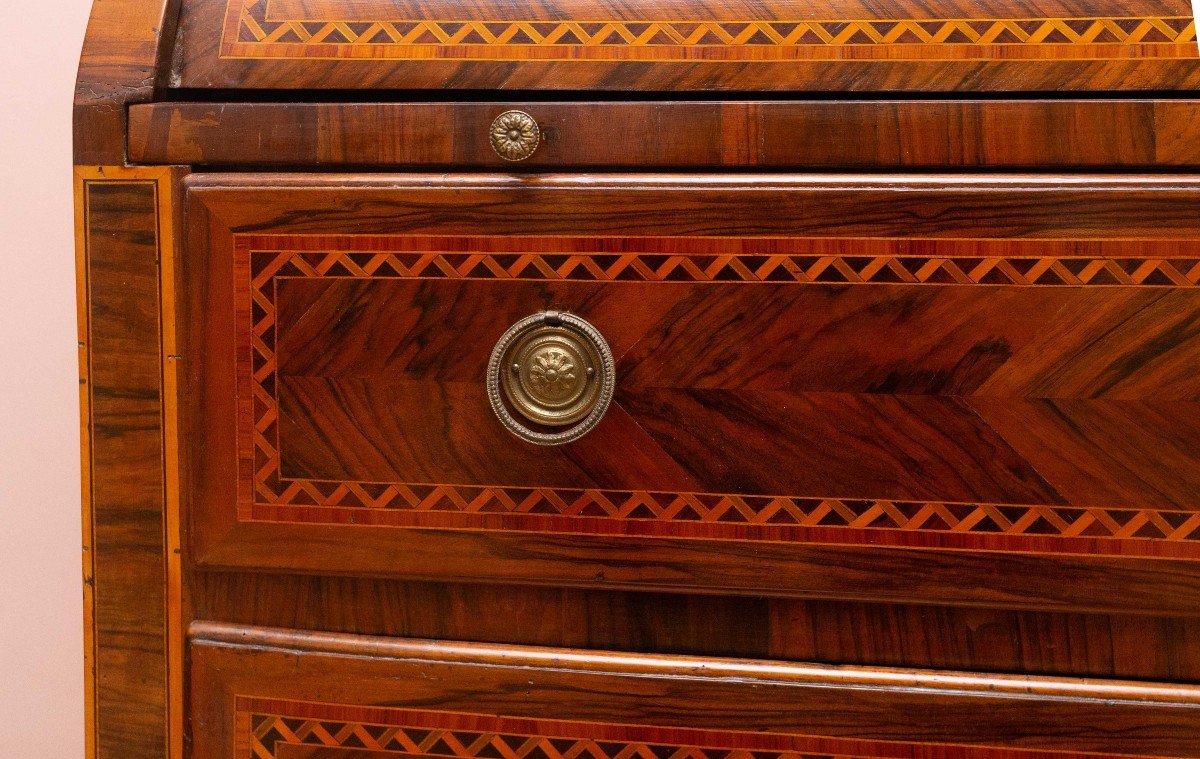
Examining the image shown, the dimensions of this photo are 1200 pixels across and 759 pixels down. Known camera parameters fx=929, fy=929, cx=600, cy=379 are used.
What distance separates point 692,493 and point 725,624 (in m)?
0.10

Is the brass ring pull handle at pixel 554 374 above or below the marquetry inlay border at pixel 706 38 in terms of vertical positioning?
below

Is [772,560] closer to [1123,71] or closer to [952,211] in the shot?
[952,211]

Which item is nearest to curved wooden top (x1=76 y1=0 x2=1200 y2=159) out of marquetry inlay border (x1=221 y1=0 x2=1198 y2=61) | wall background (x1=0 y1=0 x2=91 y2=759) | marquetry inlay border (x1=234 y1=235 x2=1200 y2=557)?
marquetry inlay border (x1=221 y1=0 x2=1198 y2=61)

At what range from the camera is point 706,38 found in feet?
2.00

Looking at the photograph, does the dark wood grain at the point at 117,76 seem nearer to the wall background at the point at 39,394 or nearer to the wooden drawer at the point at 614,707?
the wooden drawer at the point at 614,707

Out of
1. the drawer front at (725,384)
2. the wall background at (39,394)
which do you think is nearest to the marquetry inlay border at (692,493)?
the drawer front at (725,384)

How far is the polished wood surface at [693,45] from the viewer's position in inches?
23.2

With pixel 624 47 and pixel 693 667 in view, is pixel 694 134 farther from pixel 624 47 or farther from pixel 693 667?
pixel 693 667

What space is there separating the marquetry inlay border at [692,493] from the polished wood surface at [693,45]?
4.2 inches

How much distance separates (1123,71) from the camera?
0.58 m

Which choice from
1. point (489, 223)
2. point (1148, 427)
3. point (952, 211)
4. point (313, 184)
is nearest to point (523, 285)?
point (489, 223)

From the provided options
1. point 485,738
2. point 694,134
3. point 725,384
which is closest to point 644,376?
point 725,384

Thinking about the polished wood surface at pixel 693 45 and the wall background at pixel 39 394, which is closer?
the polished wood surface at pixel 693 45

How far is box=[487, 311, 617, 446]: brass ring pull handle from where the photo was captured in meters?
0.60
